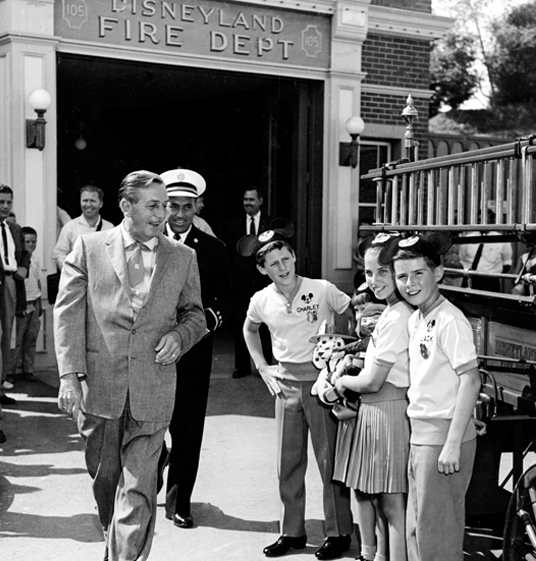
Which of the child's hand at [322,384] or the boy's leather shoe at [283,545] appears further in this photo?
the boy's leather shoe at [283,545]

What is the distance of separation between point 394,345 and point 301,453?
3.33 ft

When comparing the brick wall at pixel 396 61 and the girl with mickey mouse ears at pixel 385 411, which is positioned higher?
the brick wall at pixel 396 61

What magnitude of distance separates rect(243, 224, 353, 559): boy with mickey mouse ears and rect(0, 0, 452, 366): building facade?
5.30 m

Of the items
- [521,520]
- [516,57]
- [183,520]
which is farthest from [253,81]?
[516,57]

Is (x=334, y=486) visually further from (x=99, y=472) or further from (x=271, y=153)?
(x=271, y=153)

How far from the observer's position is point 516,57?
104ft

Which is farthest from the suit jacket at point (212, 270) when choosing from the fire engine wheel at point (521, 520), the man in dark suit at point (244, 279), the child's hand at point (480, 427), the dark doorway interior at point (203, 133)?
the dark doorway interior at point (203, 133)

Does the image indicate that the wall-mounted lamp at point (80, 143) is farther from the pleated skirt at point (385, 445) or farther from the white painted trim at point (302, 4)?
the pleated skirt at point (385, 445)

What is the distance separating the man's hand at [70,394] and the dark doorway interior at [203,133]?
661 cm

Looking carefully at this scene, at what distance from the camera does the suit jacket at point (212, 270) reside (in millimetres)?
5074

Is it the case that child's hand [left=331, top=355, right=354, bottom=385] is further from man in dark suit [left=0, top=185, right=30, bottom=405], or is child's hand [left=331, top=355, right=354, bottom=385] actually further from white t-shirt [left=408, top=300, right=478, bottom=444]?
man in dark suit [left=0, top=185, right=30, bottom=405]

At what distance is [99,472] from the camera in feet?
13.5

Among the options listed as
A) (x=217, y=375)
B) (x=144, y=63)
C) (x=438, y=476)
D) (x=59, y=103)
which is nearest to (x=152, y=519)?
(x=438, y=476)

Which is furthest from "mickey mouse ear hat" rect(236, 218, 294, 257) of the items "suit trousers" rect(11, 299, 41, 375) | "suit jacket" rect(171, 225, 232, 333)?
"suit trousers" rect(11, 299, 41, 375)
